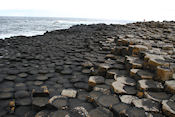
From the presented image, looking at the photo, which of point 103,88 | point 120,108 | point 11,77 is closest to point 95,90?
point 103,88

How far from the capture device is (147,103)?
151 cm

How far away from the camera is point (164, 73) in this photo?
1.79m

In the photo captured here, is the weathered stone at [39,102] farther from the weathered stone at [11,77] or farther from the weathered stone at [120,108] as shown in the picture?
the weathered stone at [11,77]

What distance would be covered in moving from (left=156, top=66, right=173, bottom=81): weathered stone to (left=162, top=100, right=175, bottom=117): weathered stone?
43 cm

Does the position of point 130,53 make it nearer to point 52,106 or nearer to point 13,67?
point 52,106

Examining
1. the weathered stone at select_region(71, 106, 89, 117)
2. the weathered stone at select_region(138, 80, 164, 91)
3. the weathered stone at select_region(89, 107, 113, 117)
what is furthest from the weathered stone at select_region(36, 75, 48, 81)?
the weathered stone at select_region(138, 80, 164, 91)

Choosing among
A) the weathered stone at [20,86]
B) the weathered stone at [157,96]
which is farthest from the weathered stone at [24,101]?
the weathered stone at [157,96]

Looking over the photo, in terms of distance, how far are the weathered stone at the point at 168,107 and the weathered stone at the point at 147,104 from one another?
0.22 ft

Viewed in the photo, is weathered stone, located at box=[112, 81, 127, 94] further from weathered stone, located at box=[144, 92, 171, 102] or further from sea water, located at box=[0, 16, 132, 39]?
sea water, located at box=[0, 16, 132, 39]

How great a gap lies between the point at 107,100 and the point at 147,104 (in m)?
0.44

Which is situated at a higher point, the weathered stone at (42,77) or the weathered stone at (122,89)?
the weathered stone at (122,89)

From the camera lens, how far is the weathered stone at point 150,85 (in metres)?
1.72

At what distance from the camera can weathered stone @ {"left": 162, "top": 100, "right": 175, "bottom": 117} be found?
1313mm

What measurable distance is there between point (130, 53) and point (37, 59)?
261cm
